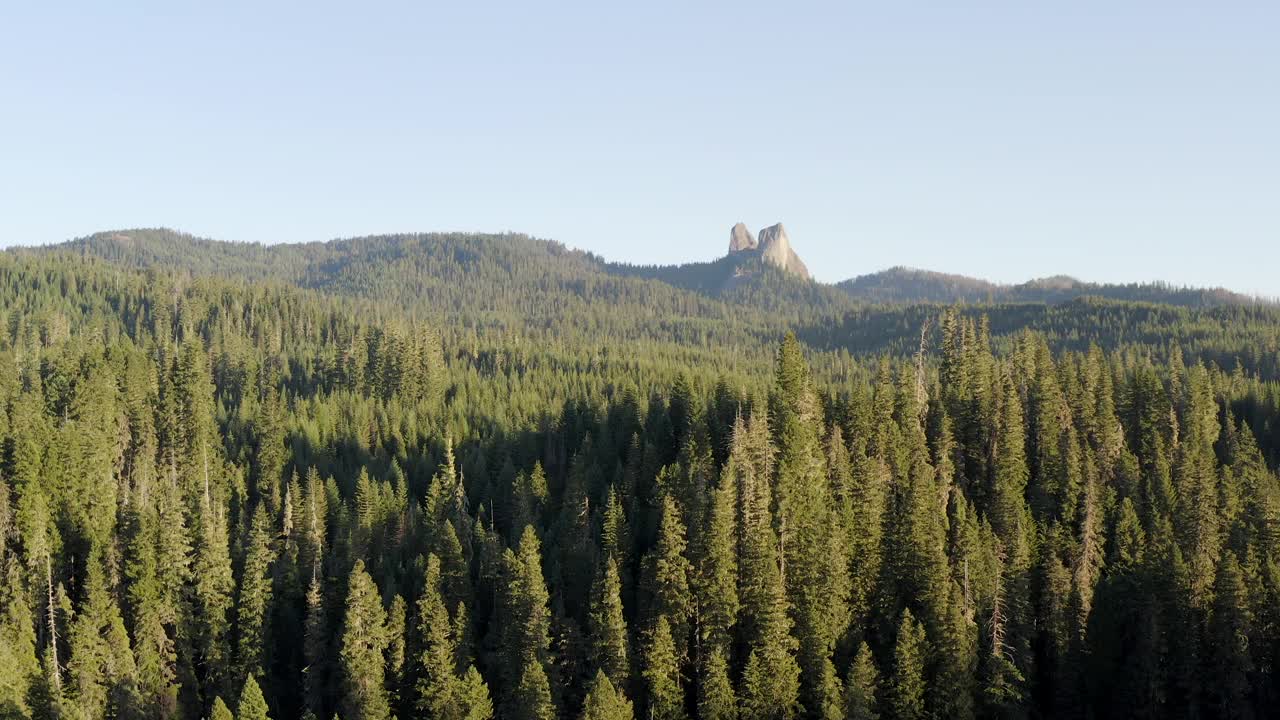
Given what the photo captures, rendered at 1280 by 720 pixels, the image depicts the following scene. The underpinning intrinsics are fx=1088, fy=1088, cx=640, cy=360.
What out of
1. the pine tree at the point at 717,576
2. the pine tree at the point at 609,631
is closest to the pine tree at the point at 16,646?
the pine tree at the point at 609,631

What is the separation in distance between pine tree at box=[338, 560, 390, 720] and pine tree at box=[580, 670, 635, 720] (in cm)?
1338

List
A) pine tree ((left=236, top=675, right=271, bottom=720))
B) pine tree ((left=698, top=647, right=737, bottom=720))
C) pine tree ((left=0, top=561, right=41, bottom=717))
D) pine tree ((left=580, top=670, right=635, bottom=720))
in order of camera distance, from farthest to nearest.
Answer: pine tree ((left=698, top=647, right=737, bottom=720)) < pine tree ((left=0, top=561, right=41, bottom=717)) < pine tree ((left=236, top=675, right=271, bottom=720)) < pine tree ((left=580, top=670, right=635, bottom=720))

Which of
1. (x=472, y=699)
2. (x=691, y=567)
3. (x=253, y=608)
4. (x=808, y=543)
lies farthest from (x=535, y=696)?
(x=253, y=608)

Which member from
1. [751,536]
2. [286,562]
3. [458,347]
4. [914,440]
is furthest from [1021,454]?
[458,347]

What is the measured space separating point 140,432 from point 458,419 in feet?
128

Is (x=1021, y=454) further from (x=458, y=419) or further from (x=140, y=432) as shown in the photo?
(x=140, y=432)

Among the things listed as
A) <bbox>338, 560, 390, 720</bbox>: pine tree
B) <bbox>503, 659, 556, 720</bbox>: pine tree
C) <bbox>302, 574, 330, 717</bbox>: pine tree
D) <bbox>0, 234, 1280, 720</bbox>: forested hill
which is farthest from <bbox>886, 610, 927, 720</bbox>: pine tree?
<bbox>302, 574, 330, 717</bbox>: pine tree

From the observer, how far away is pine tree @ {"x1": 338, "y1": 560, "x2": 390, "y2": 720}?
66062mm

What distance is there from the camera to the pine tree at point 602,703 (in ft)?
200

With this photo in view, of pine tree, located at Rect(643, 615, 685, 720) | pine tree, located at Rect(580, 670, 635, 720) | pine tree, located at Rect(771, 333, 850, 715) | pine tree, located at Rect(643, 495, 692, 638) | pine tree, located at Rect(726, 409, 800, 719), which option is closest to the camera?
pine tree, located at Rect(580, 670, 635, 720)

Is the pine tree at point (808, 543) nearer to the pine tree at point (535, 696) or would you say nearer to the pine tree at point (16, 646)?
the pine tree at point (535, 696)

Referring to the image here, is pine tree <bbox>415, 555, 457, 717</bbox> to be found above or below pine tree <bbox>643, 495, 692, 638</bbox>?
below

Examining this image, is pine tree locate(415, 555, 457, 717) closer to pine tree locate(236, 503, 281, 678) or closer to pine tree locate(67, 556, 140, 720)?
pine tree locate(236, 503, 281, 678)

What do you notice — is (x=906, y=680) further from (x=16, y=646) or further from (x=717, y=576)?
(x=16, y=646)
